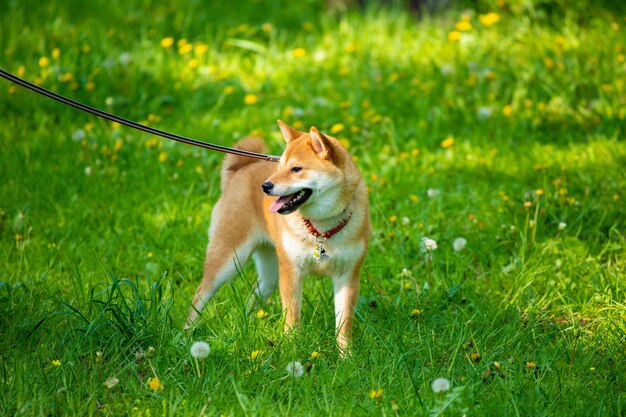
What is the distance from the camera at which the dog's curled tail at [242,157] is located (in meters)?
4.49

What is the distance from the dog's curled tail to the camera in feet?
14.7

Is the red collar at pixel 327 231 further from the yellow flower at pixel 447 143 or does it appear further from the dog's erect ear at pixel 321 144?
the yellow flower at pixel 447 143

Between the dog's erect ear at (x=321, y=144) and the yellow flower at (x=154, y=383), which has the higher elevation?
the dog's erect ear at (x=321, y=144)

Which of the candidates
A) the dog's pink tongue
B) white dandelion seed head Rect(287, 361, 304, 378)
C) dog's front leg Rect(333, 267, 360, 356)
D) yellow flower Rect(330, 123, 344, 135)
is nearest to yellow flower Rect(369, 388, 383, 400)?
white dandelion seed head Rect(287, 361, 304, 378)

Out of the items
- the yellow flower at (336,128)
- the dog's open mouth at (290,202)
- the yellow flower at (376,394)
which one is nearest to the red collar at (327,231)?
the dog's open mouth at (290,202)

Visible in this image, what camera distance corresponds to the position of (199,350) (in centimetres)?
340

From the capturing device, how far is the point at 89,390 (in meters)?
3.26

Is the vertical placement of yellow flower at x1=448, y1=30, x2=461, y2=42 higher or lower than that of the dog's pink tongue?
lower

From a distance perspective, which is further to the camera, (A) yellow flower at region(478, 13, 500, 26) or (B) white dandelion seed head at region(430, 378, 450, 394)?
(A) yellow flower at region(478, 13, 500, 26)

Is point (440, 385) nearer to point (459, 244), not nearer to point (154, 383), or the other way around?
point (154, 383)

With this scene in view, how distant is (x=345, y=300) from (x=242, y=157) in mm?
1159

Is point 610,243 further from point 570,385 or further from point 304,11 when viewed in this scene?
point 304,11

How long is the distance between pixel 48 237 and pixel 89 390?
1.98 metres

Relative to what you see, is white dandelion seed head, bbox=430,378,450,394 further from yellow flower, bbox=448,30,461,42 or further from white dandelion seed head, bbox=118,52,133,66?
white dandelion seed head, bbox=118,52,133,66
